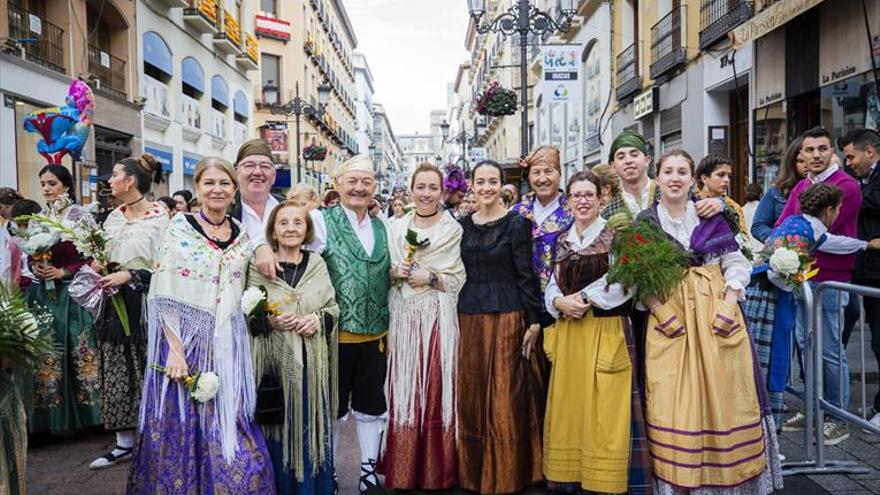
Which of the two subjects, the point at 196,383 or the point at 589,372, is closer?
the point at 196,383

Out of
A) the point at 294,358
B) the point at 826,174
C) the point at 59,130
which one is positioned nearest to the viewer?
the point at 294,358

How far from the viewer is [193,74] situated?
19.9 m

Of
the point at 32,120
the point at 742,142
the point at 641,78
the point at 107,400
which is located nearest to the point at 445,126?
the point at 641,78

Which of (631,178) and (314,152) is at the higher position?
(314,152)

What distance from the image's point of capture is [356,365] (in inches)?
158

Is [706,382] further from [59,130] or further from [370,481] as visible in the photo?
[59,130]

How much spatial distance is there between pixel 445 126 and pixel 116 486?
24.8 metres

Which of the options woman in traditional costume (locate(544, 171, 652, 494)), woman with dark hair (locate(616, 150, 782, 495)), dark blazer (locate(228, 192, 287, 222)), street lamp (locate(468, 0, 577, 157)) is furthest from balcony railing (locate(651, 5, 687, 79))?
dark blazer (locate(228, 192, 287, 222))

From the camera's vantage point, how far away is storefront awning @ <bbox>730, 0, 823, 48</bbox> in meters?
7.19

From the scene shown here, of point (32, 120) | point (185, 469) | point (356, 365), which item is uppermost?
point (32, 120)

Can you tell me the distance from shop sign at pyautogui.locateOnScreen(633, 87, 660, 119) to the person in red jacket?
1000 cm

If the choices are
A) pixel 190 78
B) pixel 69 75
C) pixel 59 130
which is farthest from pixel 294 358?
pixel 190 78

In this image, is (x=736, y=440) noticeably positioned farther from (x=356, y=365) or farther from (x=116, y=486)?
(x=116, y=486)

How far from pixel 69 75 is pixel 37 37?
1013 mm
